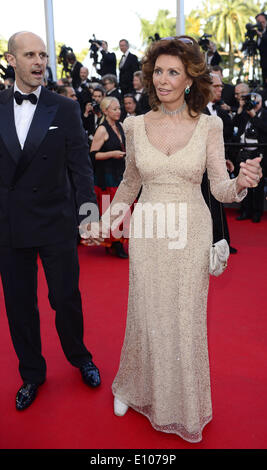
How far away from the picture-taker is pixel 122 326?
128 inches

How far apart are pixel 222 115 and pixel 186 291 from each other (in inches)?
190

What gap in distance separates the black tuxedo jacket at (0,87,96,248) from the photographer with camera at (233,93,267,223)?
4.23 meters

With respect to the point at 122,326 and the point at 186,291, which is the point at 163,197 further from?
the point at 122,326

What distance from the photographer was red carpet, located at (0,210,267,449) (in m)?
2.09

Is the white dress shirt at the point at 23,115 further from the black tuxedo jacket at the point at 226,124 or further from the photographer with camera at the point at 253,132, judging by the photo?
the black tuxedo jacket at the point at 226,124

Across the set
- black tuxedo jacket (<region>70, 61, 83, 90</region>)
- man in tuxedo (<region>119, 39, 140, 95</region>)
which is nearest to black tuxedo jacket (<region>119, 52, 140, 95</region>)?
man in tuxedo (<region>119, 39, 140, 95</region>)

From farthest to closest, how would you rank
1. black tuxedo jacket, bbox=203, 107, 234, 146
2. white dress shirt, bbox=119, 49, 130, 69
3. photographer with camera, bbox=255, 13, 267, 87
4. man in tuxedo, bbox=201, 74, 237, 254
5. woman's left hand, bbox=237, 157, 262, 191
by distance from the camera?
white dress shirt, bbox=119, 49, 130, 69 → photographer with camera, bbox=255, 13, 267, 87 → black tuxedo jacket, bbox=203, 107, 234, 146 → man in tuxedo, bbox=201, 74, 237, 254 → woman's left hand, bbox=237, 157, 262, 191

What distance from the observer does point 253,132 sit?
6176mm

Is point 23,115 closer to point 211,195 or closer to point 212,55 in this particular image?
point 211,195

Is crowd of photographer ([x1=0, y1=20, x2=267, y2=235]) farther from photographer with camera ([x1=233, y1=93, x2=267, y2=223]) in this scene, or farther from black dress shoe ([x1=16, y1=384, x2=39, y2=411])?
black dress shoe ([x1=16, y1=384, x2=39, y2=411])

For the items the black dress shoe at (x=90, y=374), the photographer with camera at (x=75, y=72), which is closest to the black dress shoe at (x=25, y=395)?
the black dress shoe at (x=90, y=374)

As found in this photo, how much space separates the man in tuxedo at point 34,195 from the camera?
2111mm

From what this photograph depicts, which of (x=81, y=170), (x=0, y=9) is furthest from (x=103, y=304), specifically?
(x=0, y=9)
